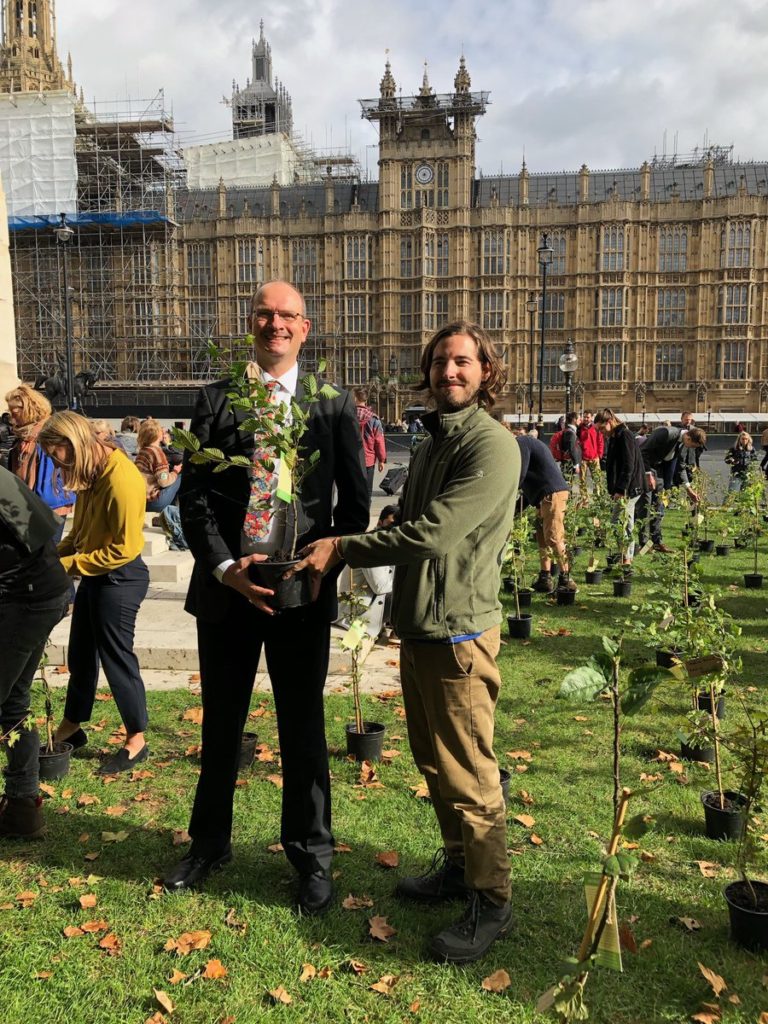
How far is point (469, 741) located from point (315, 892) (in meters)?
0.85

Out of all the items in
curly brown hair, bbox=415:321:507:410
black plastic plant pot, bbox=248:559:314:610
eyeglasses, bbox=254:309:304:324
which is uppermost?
eyeglasses, bbox=254:309:304:324

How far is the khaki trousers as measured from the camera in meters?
2.37

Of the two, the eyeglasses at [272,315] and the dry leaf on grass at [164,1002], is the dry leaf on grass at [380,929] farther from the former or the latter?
the eyeglasses at [272,315]

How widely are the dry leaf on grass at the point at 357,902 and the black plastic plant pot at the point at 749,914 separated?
3.92ft

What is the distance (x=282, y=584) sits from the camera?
92.0 inches

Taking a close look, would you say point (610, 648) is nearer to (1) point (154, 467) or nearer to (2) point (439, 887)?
(2) point (439, 887)

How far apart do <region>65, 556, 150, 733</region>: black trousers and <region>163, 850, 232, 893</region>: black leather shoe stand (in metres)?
1.12

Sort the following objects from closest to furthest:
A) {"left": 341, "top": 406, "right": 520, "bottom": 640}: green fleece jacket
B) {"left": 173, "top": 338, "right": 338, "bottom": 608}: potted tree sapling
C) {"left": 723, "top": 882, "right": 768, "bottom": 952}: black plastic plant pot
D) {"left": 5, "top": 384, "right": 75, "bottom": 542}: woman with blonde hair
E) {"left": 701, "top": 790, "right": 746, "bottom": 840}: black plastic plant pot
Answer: {"left": 341, "top": 406, "right": 520, "bottom": 640}: green fleece jacket, {"left": 173, "top": 338, "right": 338, "bottom": 608}: potted tree sapling, {"left": 723, "top": 882, "right": 768, "bottom": 952}: black plastic plant pot, {"left": 701, "top": 790, "right": 746, "bottom": 840}: black plastic plant pot, {"left": 5, "top": 384, "right": 75, "bottom": 542}: woman with blonde hair

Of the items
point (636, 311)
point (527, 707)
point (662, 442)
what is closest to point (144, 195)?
point (636, 311)

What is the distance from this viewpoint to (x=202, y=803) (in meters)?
2.84

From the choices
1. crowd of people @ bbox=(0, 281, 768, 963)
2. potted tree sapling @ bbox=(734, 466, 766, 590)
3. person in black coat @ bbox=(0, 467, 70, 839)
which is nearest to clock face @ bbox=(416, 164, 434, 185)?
potted tree sapling @ bbox=(734, 466, 766, 590)

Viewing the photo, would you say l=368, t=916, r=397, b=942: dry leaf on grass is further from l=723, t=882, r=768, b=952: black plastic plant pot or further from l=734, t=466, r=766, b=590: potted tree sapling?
l=734, t=466, r=766, b=590: potted tree sapling

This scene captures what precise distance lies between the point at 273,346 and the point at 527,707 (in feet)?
10.00

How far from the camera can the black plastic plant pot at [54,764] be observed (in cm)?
375
